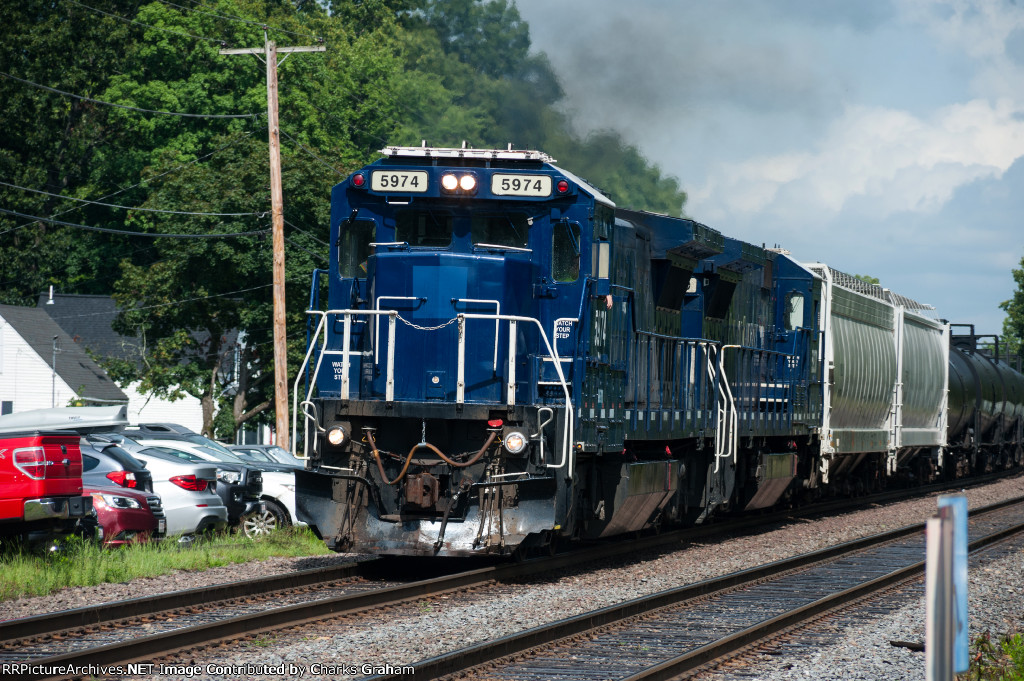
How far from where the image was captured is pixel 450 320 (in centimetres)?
1237

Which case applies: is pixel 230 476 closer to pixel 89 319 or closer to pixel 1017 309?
pixel 89 319

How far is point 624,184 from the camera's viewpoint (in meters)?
33.2

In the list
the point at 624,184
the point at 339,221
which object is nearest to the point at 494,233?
the point at 339,221

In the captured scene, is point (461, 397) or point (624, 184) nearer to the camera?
point (461, 397)

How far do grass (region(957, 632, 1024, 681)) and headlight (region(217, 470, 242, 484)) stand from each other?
10.8 metres

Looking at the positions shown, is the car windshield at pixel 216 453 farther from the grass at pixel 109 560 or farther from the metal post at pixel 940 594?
the metal post at pixel 940 594

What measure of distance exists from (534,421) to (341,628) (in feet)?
10.2

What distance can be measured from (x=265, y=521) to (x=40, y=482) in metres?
6.53

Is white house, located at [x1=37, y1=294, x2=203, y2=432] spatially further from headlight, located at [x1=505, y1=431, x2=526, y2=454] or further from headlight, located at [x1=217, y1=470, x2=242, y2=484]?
headlight, located at [x1=505, y1=431, x2=526, y2=454]

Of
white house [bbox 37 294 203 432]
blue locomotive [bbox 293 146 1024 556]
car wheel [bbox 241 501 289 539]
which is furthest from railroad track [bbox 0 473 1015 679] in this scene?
white house [bbox 37 294 203 432]

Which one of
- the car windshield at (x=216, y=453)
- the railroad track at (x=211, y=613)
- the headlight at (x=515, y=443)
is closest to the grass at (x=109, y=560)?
the railroad track at (x=211, y=613)

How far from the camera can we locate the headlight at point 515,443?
1184 cm

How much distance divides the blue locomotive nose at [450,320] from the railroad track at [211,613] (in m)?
1.89

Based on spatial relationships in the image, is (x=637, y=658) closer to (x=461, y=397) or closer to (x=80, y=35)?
(x=461, y=397)
